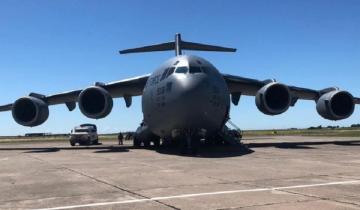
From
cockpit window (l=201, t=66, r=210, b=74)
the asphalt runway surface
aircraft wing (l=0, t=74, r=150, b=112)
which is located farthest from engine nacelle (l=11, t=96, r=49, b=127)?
the asphalt runway surface

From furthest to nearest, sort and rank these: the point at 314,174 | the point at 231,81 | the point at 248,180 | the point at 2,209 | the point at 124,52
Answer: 1. the point at 124,52
2. the point at 231,81
3. the point at 314,174
4. the point at 248,180
5. the point at 2,209

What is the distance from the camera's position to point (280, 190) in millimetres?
8820

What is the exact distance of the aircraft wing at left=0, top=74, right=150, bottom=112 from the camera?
90.2 feet

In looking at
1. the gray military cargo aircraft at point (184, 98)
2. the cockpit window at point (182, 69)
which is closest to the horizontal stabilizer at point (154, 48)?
the gray military cargo aircraft at point (184, 98)

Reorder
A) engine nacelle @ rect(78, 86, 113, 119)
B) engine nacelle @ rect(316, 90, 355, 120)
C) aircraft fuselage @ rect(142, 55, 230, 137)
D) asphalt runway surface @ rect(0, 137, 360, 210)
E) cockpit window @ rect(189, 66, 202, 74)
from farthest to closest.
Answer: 1. engine nacelle @ rect(316, 90, 355, 120)
2. engine nacelle @ rect(78, 86, 113, 119)
3. cockpit window @ rect(189, 66, 202, 74)
4. aircraft fuselage @ rect(142, 55, 230, 137)
5. asphalt runway surface @ rect(0, 137, 360, 210)

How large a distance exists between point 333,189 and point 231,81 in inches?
727

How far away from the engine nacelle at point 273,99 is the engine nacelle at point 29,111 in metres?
12.4

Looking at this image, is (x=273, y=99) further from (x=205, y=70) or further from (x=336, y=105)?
(x=205, y=70)

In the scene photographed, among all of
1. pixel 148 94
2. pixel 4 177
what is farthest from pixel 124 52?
pixel 4 177

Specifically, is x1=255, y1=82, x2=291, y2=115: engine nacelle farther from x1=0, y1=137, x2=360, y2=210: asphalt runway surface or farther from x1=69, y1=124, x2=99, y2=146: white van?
x1=69, y1=124, x2=99, y2=146: white van

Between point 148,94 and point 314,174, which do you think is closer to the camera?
point 314,174

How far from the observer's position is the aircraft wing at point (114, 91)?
90.2 feet

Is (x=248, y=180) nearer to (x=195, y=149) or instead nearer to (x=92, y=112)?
(x=195, y=149)

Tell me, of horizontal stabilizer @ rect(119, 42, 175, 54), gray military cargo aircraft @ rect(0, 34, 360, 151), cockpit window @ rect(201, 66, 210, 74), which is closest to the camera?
gray military cargo aircraft @ rect(0, 34, 360, 151)
